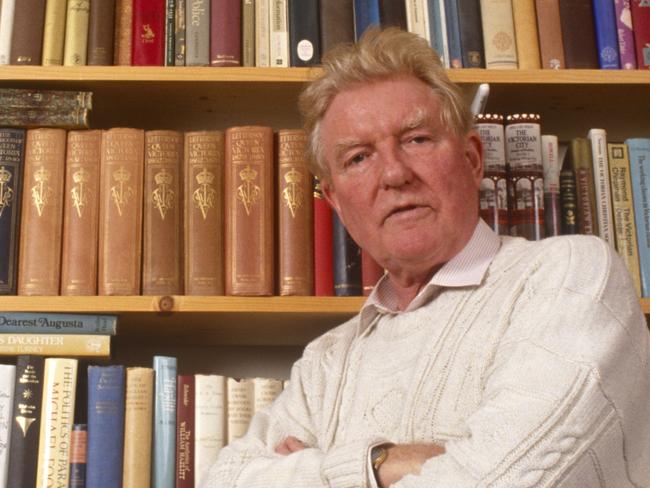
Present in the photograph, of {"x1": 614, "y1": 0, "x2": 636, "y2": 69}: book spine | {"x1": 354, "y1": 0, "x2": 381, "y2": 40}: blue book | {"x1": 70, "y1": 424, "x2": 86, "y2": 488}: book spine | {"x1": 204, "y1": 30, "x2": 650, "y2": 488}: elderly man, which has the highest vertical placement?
{"x1": 354, "y1": 0, "x2": 381, "y2": 40}: blue book

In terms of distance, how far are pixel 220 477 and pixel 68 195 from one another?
0.54 m

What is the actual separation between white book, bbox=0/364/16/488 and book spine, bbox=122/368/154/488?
17 cm

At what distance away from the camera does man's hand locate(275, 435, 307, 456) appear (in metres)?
1.28

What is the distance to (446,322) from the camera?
1229 mm

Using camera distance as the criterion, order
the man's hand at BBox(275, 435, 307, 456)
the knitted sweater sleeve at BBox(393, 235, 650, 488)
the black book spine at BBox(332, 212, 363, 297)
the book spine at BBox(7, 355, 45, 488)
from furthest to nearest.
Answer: the black book spine at BBox(332, 212, 363, 297)
the book spine at BBox(7, 355, 45, 488)
the man's hand at BBox(275, 435, 307, 456)
the knitted sweater sleeve at BBox(393, 235, 650, 488)

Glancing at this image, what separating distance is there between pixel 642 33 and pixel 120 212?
0.92 meters

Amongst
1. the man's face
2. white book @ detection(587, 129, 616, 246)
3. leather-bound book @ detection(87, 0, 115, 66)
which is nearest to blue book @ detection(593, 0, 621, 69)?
white book @ detection(587, 129, 616, 246)

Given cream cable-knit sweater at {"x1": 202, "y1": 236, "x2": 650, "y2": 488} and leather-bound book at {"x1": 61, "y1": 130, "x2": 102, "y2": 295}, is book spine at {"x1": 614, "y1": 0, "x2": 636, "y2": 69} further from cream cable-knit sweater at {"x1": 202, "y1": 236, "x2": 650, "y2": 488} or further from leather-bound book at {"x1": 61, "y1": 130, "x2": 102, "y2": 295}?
leather-bound book at {"x1": 61, "y1": 130, "x2": 102, "y2": 295}

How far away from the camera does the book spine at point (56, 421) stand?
1446 mm

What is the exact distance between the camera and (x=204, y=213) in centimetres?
153

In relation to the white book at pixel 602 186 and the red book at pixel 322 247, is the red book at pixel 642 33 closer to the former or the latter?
the white book at pixel 602 186

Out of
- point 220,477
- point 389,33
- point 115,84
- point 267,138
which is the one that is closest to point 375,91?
point 389,33

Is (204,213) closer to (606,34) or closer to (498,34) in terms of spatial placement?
(498,34)

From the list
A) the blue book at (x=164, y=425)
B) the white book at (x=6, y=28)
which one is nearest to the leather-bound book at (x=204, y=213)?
the blue book at (x=164, y=425)
